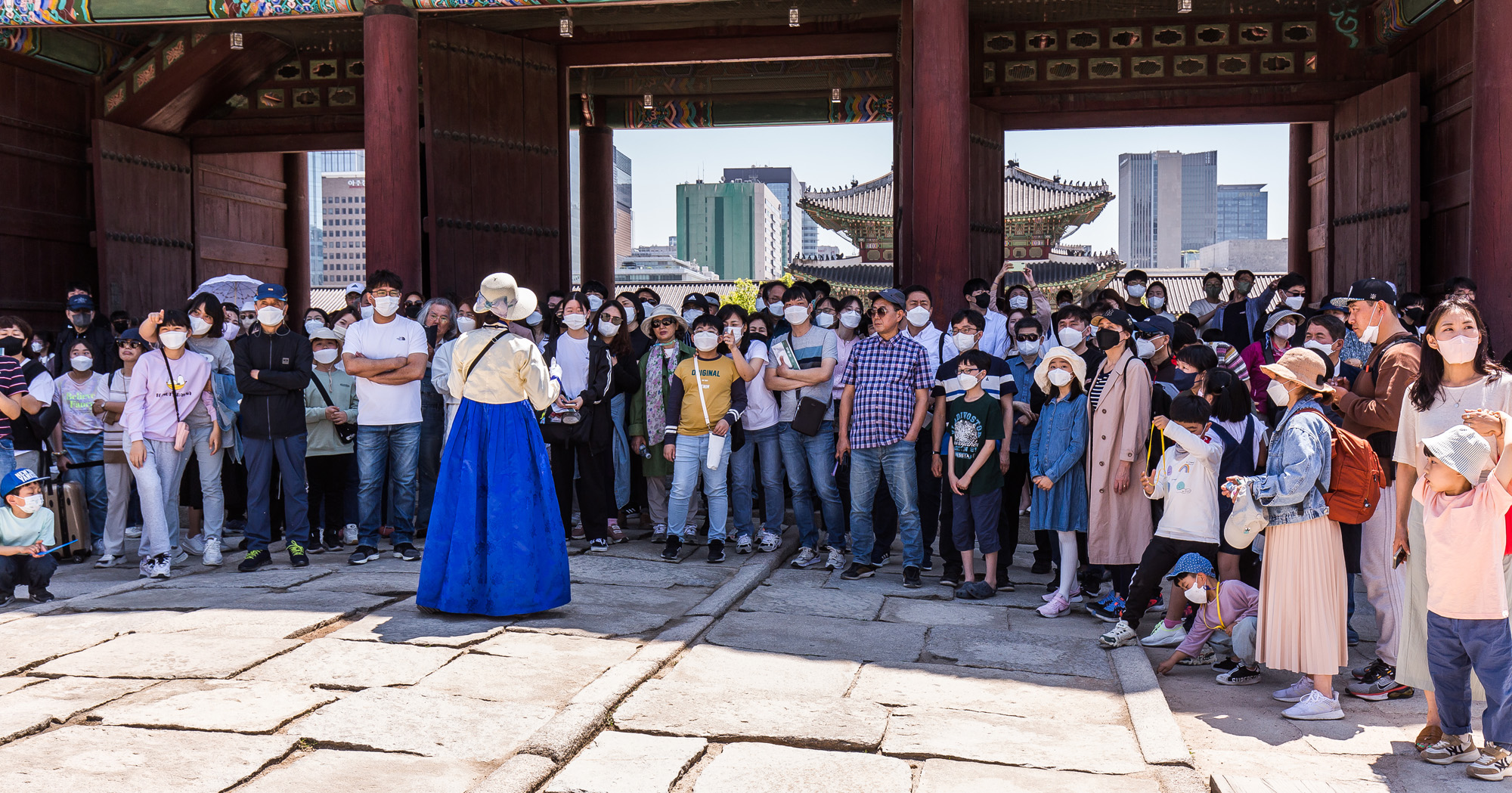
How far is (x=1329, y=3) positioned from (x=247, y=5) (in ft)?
31.9

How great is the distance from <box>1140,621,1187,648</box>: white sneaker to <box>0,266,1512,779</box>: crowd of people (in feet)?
0.04

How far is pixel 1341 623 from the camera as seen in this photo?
4477mm

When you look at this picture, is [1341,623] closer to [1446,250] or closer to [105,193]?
[1446,250]

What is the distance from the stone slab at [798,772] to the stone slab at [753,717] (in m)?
0.08

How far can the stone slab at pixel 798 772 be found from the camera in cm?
346

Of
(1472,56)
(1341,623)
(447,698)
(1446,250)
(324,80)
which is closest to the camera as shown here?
(447,698)

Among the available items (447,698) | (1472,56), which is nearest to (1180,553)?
(447,698)

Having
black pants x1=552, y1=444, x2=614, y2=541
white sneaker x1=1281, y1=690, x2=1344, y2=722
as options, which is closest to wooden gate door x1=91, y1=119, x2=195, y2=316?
black pants x1=552, y1=444, x2=614, y2=541

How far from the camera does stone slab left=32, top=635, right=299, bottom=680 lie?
4383mm

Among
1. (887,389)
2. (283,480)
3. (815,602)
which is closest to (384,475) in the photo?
(283,480)

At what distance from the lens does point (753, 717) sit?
4.05 metres

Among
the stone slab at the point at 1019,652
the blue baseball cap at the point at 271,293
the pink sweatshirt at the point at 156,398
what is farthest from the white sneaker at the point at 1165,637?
the pink sweatshirt at the point at 156,398

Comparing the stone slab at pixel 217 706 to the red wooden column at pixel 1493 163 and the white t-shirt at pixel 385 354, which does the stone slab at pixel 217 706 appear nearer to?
the white t-shirt at pixel 385 354

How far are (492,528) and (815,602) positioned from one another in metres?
1.72
